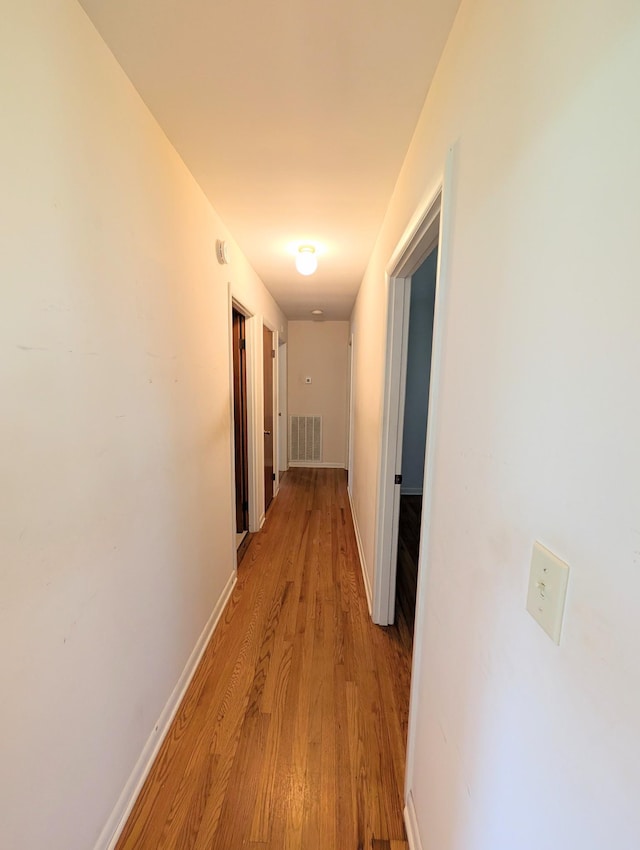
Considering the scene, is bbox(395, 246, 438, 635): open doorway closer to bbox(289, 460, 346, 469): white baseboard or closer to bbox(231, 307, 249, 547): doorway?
bbox(289, 460, 346, 469): white baseboard

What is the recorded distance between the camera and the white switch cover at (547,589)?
1.59ft

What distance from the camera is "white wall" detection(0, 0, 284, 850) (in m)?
0.75

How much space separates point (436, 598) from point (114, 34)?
71.7 inches

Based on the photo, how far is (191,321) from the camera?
1646 millimetres

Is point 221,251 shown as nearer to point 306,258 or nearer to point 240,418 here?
point 306,258

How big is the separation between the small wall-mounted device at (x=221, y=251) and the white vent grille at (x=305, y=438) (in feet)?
11.3

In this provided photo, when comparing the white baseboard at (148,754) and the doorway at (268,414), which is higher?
the doorway at (268,414)

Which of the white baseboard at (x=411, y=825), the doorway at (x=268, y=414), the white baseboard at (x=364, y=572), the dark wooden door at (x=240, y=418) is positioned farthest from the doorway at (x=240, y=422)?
the white baseboard at (x=411, y=825)

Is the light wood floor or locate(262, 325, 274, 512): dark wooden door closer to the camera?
the light wood floor

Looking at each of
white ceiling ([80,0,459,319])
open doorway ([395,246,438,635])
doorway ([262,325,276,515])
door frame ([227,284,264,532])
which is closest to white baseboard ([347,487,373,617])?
open doorway ([395,246,438,635])

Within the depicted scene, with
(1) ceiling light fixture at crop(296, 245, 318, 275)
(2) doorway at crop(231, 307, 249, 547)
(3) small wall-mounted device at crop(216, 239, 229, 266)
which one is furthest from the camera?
(2) doorway at crop(231, 307, 249, 547)

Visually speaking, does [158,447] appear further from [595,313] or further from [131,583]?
[595,313]

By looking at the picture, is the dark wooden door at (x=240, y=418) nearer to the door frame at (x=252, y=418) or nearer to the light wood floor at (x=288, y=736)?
the door frame at (x=252, y=418)

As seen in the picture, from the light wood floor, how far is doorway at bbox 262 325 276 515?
1.52 metres
